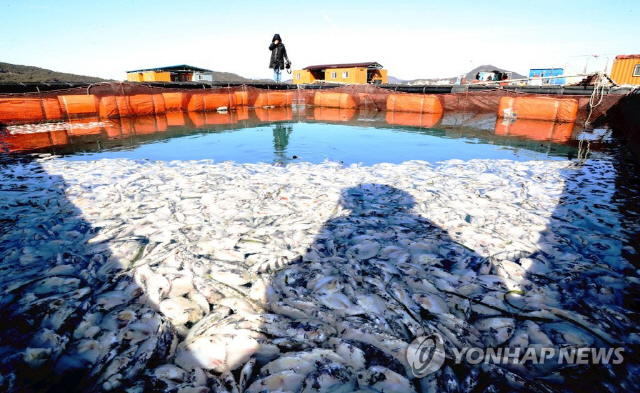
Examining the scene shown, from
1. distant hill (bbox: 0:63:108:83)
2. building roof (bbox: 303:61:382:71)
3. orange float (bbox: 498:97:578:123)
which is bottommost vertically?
orange float (bbox: 498:97:578:123)

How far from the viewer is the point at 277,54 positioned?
21.8 metres

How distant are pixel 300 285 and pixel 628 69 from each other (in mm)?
42019

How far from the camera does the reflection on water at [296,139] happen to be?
26.6 ft

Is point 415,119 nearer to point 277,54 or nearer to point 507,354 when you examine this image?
point 277,54

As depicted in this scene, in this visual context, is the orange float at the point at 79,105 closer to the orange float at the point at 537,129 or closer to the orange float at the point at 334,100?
the orange float at the point at 334,100

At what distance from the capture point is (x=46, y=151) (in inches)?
324

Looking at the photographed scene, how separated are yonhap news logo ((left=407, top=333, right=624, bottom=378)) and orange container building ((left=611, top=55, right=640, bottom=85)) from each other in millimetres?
40267

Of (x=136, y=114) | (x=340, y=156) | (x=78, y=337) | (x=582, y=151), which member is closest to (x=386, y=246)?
(x=78, y=337)

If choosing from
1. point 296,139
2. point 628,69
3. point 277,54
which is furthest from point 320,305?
point 628,69

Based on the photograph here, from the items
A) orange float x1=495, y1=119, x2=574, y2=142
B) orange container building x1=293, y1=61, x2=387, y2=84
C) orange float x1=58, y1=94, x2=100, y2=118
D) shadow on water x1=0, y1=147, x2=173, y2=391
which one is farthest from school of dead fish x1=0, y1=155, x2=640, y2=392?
orange container building x1=293, y1=61, x2=387, y2=84

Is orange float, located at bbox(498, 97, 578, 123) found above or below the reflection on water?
above

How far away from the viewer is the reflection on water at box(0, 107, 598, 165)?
810 cm

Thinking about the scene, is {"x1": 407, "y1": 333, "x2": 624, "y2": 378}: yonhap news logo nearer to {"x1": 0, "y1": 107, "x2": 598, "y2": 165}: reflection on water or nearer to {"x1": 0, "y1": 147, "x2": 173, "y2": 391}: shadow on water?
{"x1": 0, "y1": 147, "x2": 173, "y2": 391}: shadow on water

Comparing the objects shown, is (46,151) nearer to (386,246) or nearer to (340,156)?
(340,156)
